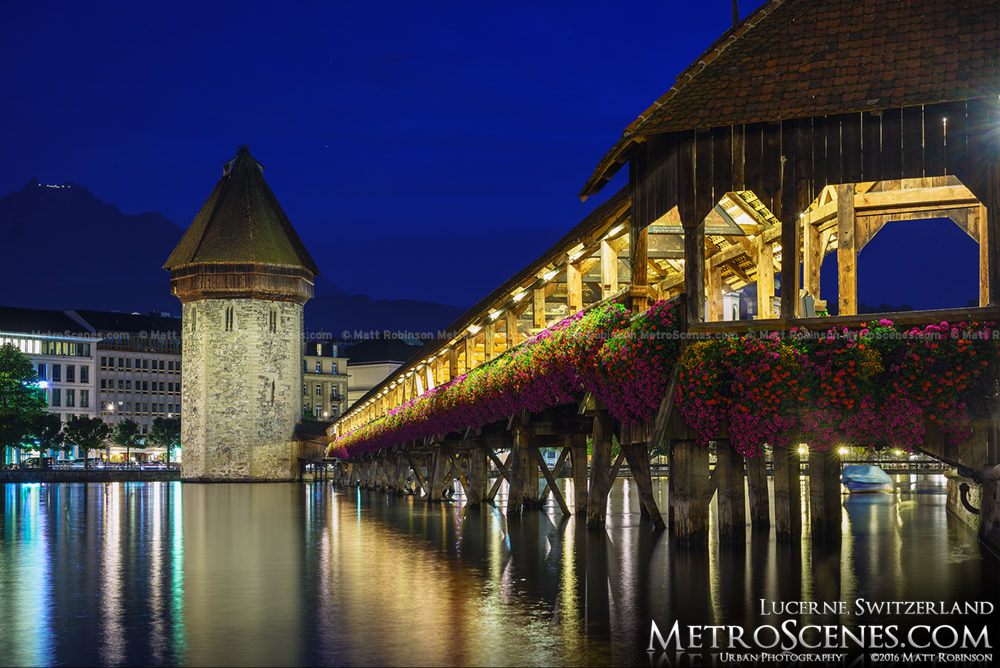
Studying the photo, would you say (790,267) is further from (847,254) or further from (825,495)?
(825,495)

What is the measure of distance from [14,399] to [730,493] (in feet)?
235

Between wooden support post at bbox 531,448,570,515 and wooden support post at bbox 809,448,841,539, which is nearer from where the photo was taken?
wooden support post at bbox 809,448,841,539

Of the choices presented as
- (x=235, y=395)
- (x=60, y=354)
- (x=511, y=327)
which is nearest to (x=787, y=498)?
(x=511, y=327)

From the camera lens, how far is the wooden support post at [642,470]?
17.9 m

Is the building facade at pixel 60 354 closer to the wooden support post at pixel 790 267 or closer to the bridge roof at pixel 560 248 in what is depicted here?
the bridge roof at pixel 560 248

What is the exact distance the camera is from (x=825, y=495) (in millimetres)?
17438

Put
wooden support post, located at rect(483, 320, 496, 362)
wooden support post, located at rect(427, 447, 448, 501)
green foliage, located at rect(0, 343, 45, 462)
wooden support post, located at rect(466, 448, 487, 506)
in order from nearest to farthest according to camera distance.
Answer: wooden support post, located at rect(483, 320, 496, 362), wooden support post, located at rect(466, 448, 487, 506), wooden support post, located at rect(427, 447, 448, 501), green foliage, located at rect(0, 343, 45, 462)

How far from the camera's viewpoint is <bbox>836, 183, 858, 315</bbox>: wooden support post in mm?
14984

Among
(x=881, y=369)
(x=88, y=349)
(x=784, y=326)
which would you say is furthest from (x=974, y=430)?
(x=88, y=349)

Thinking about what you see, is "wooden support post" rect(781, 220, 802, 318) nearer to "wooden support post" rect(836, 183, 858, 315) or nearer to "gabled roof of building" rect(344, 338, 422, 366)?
"wooden support post" rect(836, 183, 858, 315)

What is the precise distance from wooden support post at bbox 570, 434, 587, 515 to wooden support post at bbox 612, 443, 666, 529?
3587 millimetres

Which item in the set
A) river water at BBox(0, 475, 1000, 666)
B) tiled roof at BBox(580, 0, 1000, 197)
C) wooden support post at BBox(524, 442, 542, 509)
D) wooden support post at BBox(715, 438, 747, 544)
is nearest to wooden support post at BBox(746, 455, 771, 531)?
river water at BBox(0, 475, 1000, 666)

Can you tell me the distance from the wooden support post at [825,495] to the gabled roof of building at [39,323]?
105 m

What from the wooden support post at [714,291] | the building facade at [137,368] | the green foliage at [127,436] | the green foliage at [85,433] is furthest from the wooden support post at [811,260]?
the building facade at [137,368]
